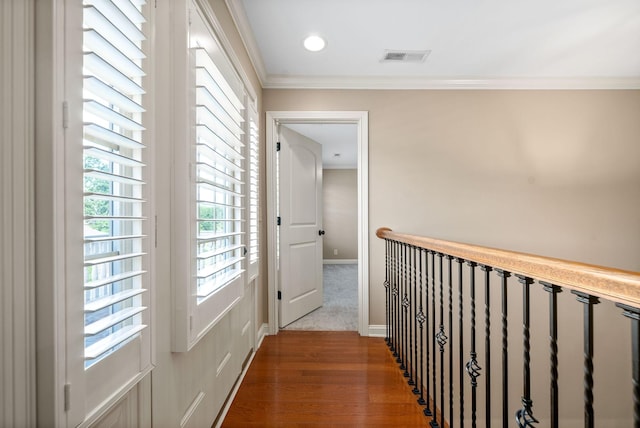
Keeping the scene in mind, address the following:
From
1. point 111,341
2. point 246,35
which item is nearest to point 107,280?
point 111,341

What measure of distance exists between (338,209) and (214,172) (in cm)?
620

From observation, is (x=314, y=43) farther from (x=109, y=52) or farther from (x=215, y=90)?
(x=109, y=52)

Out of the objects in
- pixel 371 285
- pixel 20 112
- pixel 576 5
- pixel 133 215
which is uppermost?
pixel 576 5

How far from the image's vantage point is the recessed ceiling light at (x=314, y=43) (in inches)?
92.5

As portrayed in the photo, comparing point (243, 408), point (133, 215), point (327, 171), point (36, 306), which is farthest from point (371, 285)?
point (327, 171)

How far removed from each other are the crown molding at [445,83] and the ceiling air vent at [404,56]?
0.30 metres

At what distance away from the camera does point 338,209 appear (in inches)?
300

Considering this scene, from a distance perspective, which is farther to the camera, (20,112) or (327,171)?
(327,171)

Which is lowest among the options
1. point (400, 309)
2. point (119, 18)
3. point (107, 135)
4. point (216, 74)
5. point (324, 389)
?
point (324, 389)

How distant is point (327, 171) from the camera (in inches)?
300

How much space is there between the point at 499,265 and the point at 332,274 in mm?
5454

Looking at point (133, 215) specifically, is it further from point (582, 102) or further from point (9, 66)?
point (582, 102)

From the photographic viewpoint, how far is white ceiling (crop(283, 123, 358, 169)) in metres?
4.58

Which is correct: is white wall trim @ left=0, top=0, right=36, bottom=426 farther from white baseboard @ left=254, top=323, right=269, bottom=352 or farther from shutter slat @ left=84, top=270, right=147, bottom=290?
white baseboard @ left=254, top=323, right=269, bottom=352
